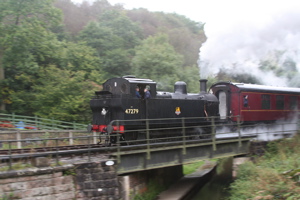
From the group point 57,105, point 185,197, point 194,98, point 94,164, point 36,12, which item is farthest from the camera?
point 36,12

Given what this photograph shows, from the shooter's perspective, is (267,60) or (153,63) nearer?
(267,60)

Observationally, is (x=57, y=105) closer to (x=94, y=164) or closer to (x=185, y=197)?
(x=185, y=197)

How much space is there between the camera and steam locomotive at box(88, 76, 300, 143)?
12.0 metres

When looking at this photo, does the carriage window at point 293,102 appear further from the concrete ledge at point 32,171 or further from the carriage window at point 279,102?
the concrete ledge at point 32,171

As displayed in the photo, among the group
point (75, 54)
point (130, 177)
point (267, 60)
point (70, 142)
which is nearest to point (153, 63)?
point (75, 54)

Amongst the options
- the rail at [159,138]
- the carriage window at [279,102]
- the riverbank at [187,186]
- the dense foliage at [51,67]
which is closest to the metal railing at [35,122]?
the dense foliage at [51,67]

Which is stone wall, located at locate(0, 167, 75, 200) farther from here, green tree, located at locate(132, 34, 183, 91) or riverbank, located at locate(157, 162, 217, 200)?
green tree, located at locate(132, 34, 183, 91)

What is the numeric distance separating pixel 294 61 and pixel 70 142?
1588 centimetres

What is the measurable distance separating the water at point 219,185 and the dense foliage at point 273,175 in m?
1.78

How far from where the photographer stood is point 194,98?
1559cm

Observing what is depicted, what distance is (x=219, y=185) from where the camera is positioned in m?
17.1

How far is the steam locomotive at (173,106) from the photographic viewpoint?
1195cm

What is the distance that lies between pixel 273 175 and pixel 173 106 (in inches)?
185

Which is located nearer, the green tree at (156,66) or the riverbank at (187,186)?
the riverbank at (187,186)
